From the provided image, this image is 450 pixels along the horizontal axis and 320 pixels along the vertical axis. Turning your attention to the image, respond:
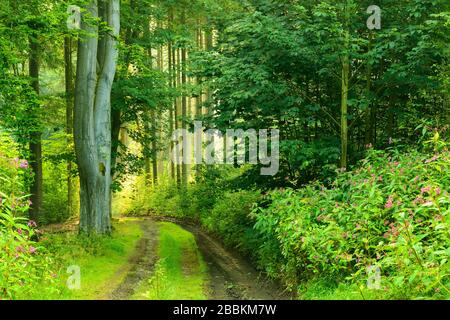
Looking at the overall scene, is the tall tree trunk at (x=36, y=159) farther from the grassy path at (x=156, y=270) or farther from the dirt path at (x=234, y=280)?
the dirt path at (x=234, y=280)

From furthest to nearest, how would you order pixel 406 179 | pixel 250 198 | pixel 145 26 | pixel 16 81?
pixel 145 26 < pixel 250 198 < pixel 16 81 < pixel 406 179

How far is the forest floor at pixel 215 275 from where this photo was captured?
9414mm

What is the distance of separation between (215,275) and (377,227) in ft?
17.9

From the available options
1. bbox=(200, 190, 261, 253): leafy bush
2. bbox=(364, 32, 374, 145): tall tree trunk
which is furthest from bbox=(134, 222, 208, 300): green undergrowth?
bbox=(364, 32, 374, 145): tall tree trunk

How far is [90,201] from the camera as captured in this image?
1505 centimetres

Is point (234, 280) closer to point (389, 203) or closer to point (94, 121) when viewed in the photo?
point (389, 203)

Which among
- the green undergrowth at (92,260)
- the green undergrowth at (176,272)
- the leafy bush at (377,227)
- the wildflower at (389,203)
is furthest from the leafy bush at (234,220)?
the wildflower at (389,203)

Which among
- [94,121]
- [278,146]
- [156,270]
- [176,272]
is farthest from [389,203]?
[94,121]

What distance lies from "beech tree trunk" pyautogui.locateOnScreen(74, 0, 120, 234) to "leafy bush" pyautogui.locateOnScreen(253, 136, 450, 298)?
24.1 ft

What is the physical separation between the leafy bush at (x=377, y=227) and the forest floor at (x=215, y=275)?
0.90 m

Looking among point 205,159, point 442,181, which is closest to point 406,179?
point 442,181

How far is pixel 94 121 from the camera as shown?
1507cm
